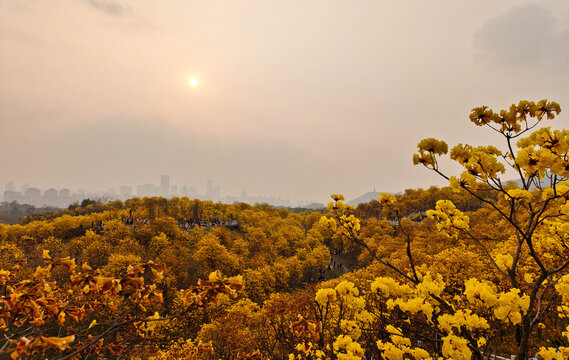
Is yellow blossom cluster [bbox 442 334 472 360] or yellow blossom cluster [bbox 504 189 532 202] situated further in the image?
yellow blossom cluster [bbox 504 189 532 202]

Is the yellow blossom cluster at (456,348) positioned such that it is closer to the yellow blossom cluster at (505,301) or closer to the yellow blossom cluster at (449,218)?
the yellow blossom cluster at (505,301)

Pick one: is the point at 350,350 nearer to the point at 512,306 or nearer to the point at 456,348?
the point at 456,348

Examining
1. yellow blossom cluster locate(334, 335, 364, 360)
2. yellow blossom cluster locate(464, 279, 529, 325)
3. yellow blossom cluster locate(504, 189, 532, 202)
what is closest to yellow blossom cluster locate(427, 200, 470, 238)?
yellow blossom cluster locate(504, 189, 532, 202)

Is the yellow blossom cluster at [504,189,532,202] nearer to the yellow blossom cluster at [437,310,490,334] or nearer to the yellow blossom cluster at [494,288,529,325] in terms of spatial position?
the yellow blossom cluster at [494,288,529,325]

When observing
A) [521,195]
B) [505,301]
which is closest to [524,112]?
[521,195]

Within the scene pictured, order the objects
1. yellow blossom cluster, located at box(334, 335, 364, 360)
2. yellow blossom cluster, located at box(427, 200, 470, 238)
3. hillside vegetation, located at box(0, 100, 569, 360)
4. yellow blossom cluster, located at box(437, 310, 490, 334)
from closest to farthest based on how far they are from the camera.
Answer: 1. hillside vegetation, located at box(0, 100, 569, 360)
2. yellow blossom cluster, located at box(437, 310, 490, 334)
3. yellow blossom cluster, located at box(334, 335, 364, 360)
4. yellow blossom cluster, located at box(427, 200, 470, 238)

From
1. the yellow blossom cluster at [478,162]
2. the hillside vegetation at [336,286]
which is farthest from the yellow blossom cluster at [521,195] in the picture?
the yellow blossom cluster at [478,162]

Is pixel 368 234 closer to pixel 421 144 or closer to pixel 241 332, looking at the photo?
pixel 241 332

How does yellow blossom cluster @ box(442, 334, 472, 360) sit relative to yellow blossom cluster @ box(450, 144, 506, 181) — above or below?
below

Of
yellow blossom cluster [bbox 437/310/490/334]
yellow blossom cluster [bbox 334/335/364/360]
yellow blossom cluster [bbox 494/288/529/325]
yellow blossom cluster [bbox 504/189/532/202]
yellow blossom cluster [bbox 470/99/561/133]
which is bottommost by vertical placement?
yellow blossom cluster [bbox 334/335/364/360]

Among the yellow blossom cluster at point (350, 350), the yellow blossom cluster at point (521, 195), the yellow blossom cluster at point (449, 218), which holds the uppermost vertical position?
the yellow blossom cluster at point (521, 195)

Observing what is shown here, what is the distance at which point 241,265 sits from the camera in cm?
3136

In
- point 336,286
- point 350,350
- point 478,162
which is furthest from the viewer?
point 336,286

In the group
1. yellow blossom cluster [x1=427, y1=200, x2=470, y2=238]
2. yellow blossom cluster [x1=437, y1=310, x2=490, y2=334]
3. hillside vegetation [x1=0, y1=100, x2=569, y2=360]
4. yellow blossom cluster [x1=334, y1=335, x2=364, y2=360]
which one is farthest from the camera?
yellow blossom cluster [x1=427, y1=200, x2=470, y2=238]
